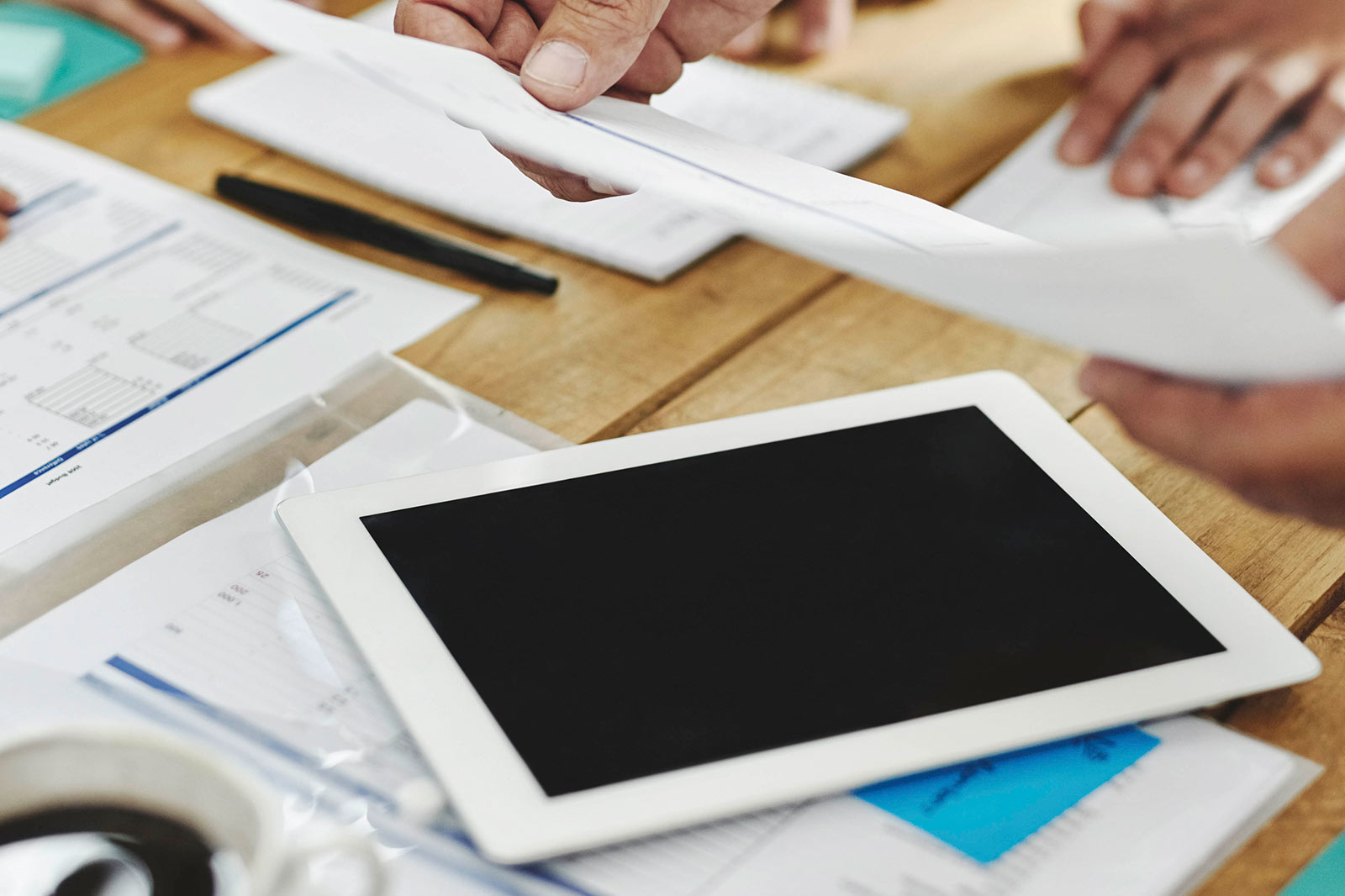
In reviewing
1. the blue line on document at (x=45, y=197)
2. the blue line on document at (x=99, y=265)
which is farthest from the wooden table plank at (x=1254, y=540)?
the blue line on document at (x=45, y=197)

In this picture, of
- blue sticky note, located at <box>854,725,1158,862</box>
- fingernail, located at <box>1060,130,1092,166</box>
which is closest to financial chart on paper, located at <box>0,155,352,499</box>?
blue sticky note, located at <box>854,725,1158,862</box>

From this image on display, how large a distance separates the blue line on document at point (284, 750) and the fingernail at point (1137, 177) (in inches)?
27.2

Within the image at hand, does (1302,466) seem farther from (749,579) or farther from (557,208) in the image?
(557,208)

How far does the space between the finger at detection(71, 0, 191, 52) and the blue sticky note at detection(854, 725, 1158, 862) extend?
3.14 ft

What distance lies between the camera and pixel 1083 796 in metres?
0.46

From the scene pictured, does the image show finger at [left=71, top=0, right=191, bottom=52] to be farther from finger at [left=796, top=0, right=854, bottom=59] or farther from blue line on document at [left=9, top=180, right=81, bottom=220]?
finger at [left=796, top=0, right=854, bottom=59]

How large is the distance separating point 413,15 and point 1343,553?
1.95 feet

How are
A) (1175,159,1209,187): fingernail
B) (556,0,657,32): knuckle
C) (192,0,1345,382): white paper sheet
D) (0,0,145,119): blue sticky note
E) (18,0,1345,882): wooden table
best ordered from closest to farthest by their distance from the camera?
1. (192,0,1345,382): white paper sheet
2. (18,0,1345,882): wooden table
3. (556,0,657,32): knuckle
4. (1175,159,1209,187): fingernail
5. (0,0,145,119): blue sticky note

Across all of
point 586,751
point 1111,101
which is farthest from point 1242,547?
point 1111,101

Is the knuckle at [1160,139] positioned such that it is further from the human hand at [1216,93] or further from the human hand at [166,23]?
the human hand at [166,23]

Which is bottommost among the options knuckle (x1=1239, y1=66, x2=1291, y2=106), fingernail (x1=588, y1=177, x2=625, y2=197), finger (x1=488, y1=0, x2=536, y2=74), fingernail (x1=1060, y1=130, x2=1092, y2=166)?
fingernail (x1=588, y1=177, x2=625, y2=197)

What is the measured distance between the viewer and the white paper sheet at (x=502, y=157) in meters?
0.86

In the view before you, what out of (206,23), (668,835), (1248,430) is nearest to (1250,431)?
(1248,430)

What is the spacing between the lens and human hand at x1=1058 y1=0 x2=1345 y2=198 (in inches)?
36.0
